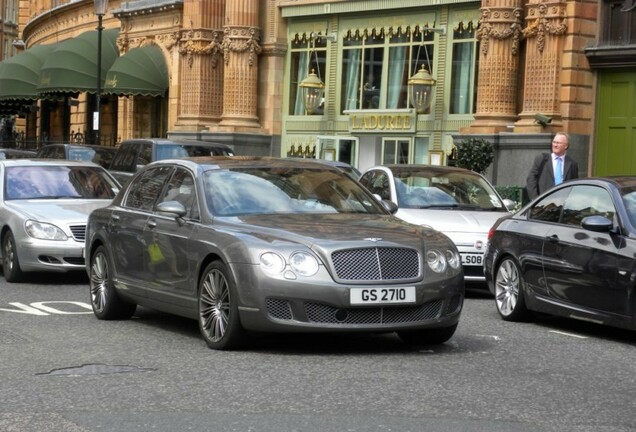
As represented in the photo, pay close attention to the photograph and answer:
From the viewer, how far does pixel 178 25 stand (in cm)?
3909

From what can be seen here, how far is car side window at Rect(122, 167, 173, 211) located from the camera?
37.7 ft

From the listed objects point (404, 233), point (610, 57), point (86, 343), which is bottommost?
point (86, 343)

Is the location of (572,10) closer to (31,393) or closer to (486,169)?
(486,169)

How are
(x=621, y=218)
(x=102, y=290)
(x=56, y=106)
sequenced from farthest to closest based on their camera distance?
(x=56, y=106), (x=102, y=290), (x=621, y=218)

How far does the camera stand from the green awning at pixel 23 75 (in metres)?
47.7

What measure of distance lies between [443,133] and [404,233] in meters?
21.1

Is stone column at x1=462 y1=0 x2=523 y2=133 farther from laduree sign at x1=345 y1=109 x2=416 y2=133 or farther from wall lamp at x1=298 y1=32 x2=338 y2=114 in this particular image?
wall lamp at x1=298 y1=32 x2=338 y2=114

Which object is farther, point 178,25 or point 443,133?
point 178,25

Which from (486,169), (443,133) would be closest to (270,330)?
(486,169)

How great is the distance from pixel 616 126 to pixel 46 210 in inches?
562

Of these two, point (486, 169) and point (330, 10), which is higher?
point (330, 10)

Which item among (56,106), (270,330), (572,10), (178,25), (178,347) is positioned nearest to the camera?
(270,330)

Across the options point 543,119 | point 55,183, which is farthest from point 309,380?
point 543,119

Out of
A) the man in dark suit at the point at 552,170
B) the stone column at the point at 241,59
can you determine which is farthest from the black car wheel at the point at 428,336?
the stone column at the point at 241,59
